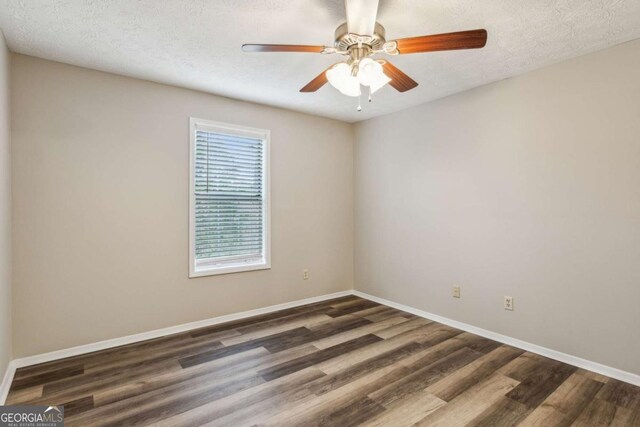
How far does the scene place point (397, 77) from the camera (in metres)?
2.14

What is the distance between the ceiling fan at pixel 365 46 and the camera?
65.5 inches

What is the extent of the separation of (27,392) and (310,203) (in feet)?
10.0

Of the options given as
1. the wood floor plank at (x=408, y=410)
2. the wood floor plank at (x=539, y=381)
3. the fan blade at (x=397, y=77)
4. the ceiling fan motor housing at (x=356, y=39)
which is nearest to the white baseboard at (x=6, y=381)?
the wood floor plank at (x=408, y=410)

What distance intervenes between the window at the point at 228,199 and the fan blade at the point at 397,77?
195cm

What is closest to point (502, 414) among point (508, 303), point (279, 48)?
point (508, 303)

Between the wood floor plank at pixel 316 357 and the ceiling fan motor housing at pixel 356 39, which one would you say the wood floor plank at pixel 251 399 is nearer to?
the wood floor plank at pixel 316 357

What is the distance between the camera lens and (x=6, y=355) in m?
2.32

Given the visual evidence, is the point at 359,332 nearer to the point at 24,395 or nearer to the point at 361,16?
the point at 24,395

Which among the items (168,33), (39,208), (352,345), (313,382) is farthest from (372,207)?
(39,208)

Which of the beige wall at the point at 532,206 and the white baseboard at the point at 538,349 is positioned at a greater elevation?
the beige wall at the point at 532,206

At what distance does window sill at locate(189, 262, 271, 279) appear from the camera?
335cm

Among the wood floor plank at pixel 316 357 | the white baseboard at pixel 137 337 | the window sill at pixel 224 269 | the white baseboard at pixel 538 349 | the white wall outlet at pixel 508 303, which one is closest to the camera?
the white baseboard at pixel 538 349

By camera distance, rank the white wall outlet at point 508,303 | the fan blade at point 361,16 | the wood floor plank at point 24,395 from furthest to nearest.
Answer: the white wall outlet at point 508,303
the wood floor plank at point 24,395
the fan blade at point 361,16

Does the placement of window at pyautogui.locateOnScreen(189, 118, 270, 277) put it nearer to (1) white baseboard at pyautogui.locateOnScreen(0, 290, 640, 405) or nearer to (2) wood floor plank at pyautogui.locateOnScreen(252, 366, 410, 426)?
(1) white baseboard at pyautogui.locateOnScreen(0, 290, 640, 405)
